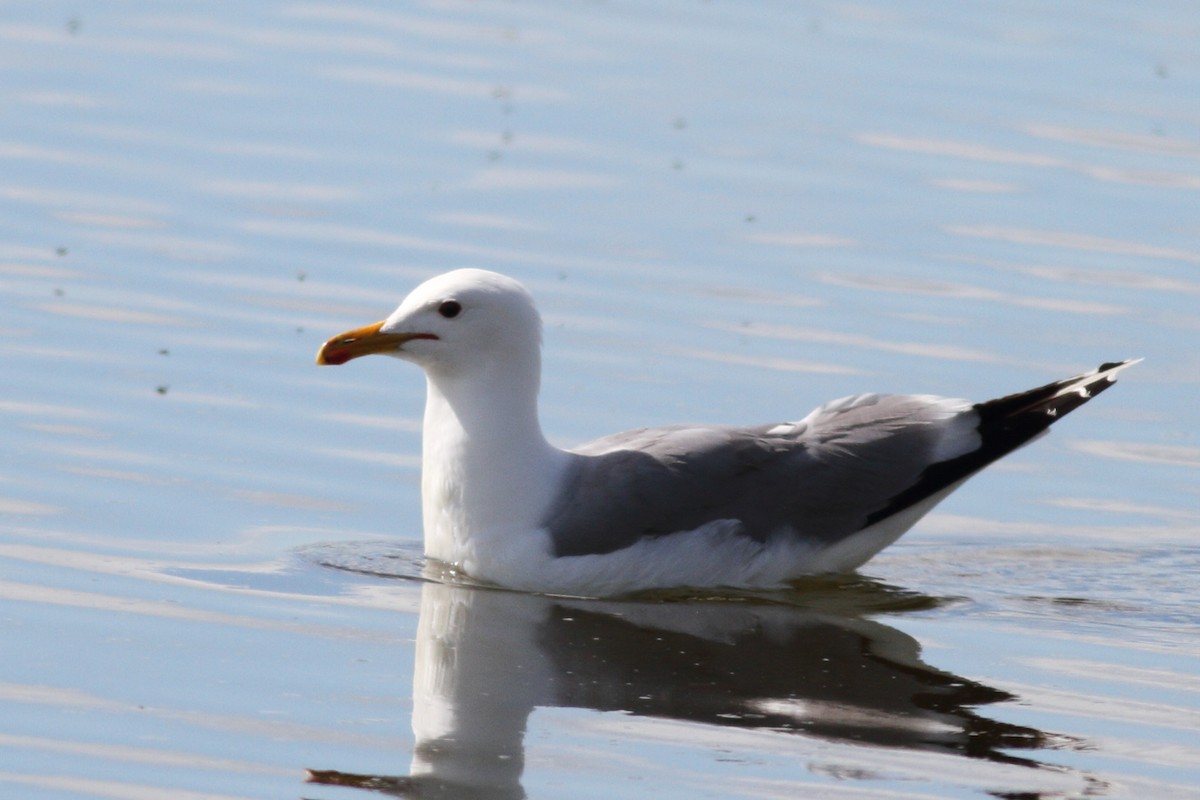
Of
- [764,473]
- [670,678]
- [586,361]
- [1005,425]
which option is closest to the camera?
[670,678]

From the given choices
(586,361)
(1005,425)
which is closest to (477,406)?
(1005,425)

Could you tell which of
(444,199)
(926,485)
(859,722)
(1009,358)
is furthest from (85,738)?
(444,199)

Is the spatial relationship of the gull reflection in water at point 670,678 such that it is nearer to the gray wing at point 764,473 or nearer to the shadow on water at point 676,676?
the shadow on water at point 676,676

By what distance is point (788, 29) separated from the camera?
59.5 ft

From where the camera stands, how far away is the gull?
8578 millimetres

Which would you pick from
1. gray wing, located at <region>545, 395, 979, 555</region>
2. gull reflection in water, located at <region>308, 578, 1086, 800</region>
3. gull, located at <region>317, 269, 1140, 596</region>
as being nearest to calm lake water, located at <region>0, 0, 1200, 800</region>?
gull reflection in water, located at <region>308, 578, 1086, 800</region>

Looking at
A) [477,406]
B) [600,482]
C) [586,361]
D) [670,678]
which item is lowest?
[670,678]

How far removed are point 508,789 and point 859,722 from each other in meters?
1.38

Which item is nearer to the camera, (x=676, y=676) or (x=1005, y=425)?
(x=676, y=676)

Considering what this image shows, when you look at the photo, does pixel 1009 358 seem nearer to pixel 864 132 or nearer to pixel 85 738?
pixel 864 132

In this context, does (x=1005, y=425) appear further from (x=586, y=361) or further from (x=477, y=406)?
(x=586, y=361)

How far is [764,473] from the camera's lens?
8.90m

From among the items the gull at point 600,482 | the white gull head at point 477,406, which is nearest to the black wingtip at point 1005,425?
the gull at point 600,482

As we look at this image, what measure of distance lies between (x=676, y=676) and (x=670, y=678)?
0.13ft
